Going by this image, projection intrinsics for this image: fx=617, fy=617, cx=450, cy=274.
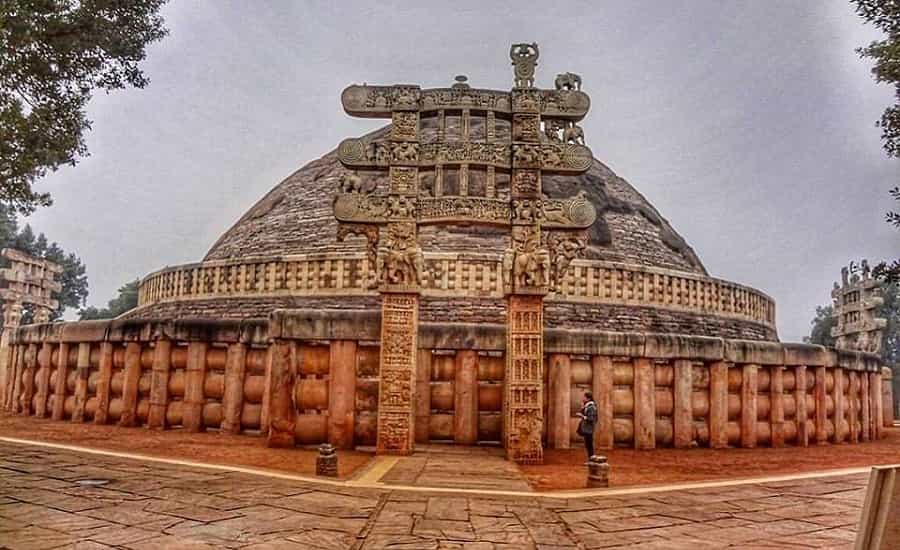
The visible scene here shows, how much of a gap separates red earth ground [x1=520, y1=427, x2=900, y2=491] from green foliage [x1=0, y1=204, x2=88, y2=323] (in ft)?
111

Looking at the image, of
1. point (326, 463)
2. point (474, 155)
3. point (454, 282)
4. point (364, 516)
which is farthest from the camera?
point (454, 282)

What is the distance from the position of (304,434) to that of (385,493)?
9.82 ft

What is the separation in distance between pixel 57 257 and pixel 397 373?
3731cm

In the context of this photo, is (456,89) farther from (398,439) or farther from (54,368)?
(54,368)

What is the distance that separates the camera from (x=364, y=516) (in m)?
4.05

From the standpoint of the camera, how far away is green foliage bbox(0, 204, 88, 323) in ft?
108

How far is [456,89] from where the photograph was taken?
308 inches

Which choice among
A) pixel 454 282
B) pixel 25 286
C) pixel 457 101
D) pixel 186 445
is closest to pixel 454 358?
pixel 457 101

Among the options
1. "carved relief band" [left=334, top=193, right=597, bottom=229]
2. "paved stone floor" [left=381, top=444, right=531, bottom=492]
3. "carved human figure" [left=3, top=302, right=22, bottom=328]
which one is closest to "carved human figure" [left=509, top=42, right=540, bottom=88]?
"carved relief band" [left=334, top=193, right=597, bottom=229]

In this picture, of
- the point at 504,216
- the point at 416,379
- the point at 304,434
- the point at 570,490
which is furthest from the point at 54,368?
the point at 570,490

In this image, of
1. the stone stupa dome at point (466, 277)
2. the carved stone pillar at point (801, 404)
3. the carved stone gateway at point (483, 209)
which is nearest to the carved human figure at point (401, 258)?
the carved stone gateway at point (483, 209)

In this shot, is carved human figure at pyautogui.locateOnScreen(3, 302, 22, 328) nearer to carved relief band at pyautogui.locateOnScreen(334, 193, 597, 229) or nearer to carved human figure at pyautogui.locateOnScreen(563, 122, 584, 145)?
carved relief band at pyautogui.locateOnScreen(334, 193, 597, 229)

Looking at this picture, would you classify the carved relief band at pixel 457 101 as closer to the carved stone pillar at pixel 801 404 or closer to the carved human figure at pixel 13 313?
the carved stone pillar at pixel 801 404

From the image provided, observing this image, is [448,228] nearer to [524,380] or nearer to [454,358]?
[454,358]
